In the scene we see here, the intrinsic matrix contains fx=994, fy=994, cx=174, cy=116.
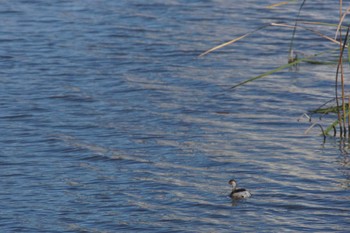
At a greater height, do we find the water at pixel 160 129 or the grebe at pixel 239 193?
the grebe at pixel 239 193

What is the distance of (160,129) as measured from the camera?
11.4 m

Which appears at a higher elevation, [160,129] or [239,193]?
[239,193]

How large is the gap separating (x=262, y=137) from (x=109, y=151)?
1.75 metres

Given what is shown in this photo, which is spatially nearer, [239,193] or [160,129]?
[239,193]

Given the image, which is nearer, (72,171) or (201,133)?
(72,171)

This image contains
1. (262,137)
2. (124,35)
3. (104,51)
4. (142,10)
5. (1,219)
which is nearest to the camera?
(1,219)

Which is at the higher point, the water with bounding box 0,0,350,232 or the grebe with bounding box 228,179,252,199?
the grebe with bounding box 228,179,252,199

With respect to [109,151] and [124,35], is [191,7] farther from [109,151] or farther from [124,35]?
[109,151]

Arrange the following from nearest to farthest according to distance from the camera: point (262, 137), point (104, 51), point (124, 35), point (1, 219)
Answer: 1. point (1, 219)
2. point (262, 137)
3. point (104, 51)
4. point (124, 35)

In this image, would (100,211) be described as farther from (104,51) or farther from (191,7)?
(191,7)

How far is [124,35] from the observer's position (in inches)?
656

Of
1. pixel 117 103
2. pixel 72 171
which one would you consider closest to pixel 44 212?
pixel 72 171

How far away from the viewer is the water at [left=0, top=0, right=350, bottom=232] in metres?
8.79

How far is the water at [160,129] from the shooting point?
8.79 meters
